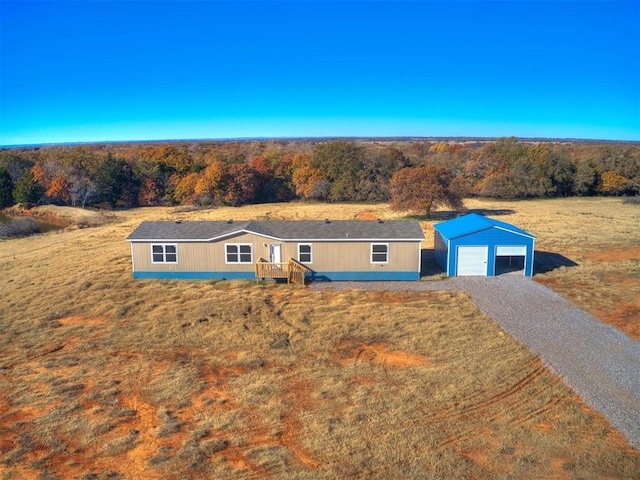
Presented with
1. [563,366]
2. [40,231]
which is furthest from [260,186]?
[563,366]

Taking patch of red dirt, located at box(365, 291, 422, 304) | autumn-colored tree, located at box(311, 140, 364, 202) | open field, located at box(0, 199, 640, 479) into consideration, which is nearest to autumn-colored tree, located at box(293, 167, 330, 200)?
autumn-colored tree, located at box(311, 140, 364, 202)

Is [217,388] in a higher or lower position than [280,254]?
lower

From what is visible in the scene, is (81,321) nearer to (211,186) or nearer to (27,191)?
(211,186)

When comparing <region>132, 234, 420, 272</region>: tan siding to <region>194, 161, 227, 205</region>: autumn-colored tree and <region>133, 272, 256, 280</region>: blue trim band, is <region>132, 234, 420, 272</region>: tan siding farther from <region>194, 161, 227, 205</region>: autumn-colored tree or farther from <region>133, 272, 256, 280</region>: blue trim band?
<region>194, 161, 227, 205</region>: autumn-colored tree

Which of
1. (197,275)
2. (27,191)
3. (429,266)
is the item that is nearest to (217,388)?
(197,275)

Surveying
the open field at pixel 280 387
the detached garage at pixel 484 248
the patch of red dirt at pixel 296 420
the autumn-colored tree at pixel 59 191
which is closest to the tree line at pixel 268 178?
the autumn-colored tree at pixel 59 191

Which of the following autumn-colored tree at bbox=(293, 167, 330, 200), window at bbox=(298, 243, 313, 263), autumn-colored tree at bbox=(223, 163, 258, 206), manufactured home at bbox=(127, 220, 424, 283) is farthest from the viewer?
Result: autumn-colored tree at bbox=(293, 167, 330, 200)
